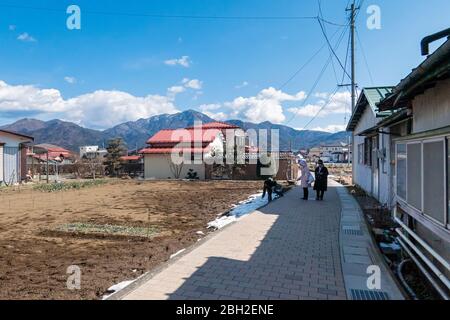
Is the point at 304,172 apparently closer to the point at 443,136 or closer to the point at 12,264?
the point at 443,136

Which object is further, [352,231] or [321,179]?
[321,179]

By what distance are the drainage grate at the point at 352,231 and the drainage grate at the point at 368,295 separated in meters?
3.26

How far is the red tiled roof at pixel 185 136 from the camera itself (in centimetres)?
3150

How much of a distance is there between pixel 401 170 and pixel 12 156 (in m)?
27.1

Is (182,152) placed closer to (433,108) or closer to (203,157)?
(203,157)

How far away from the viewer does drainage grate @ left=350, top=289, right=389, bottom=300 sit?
382cm

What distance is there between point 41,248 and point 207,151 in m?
22.2

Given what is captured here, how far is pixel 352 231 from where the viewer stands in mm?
7359

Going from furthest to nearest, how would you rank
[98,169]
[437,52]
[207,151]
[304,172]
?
[98,169], [207,151], [304,172], [437,52]

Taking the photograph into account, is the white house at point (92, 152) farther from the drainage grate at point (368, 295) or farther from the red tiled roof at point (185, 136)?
the drainage grate at point (368, 295)

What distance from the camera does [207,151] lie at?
1129 inches

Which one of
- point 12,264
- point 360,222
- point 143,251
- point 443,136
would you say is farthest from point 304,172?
point 12,264

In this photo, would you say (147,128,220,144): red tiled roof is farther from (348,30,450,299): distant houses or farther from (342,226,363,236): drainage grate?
(348,30,450,299): distant houses

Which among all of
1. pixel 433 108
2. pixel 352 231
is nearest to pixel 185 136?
pixel 352 231
